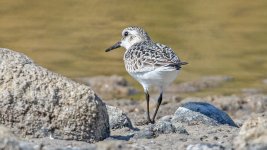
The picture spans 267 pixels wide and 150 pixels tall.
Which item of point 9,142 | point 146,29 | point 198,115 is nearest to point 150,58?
point 198,115

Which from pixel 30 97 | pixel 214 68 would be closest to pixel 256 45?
pixel 214 68

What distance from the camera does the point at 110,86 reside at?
47.9ft

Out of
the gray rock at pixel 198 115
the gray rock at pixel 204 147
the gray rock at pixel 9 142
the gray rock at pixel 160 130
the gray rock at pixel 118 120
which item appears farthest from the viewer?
the gray rock at pixel 198 115

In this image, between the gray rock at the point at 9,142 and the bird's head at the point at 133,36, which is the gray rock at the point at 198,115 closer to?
the bird's head at the point at 133,36

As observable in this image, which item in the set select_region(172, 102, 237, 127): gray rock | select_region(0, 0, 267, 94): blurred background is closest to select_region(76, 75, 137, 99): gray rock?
select_region(0, 0, 267, 94): blurred background

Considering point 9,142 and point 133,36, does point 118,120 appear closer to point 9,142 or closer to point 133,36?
point 133,36

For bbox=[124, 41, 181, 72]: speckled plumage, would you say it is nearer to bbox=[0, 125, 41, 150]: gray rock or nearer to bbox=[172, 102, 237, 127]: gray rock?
bbox=[172, 102, 237, 127]: gray rock

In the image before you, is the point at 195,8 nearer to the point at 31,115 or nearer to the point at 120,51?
the point at 120,51

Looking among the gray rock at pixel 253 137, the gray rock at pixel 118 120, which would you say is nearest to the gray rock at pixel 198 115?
the gray rock at pixel 118 120

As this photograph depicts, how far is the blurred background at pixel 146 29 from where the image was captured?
51.6 ft

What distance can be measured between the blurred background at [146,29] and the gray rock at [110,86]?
281 mm

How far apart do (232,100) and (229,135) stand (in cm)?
488

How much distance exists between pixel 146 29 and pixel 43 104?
1096cm

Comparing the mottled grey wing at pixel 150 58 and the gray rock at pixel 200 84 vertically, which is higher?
the mottled grey wing at pixel 150 58
